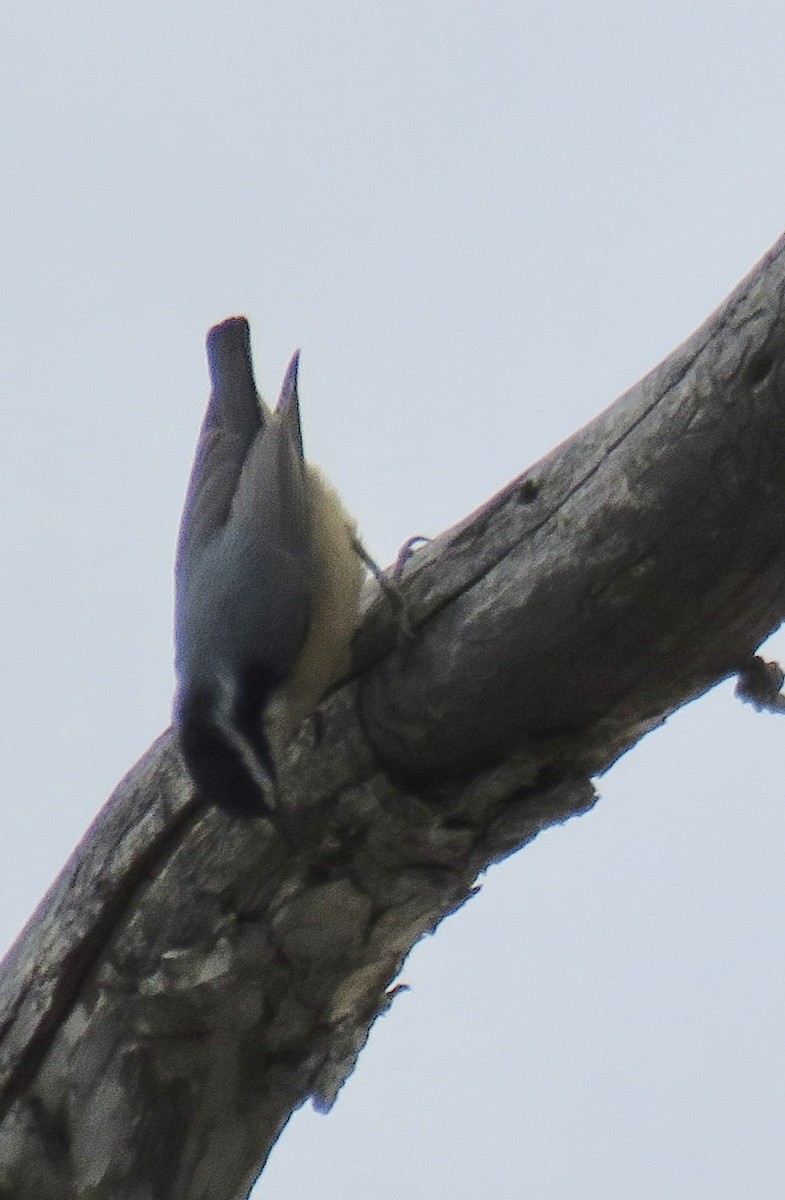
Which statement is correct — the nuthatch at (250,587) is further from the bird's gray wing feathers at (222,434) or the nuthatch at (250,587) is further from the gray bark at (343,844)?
the gray bark at (343,844)

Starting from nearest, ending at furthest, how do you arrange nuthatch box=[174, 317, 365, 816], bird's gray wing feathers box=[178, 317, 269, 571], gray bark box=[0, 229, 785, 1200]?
1. gray bark box=[0, 229, 785, 1200]
2. nuthatch box=[174, 317, 365, 816]
3. bird's gray wing feathers box=[178, 317, 269, 571]

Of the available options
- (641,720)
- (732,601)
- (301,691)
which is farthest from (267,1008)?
(732,601)

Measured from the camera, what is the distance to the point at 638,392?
279 cm

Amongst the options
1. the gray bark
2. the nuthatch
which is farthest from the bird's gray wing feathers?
the gray bark

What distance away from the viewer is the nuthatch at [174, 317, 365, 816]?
10.2ft

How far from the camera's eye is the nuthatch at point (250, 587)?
3.12 metres

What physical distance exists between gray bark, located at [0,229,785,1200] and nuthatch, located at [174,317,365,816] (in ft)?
0.43

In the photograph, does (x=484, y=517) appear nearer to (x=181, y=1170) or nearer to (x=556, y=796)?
(x=556, y=796)

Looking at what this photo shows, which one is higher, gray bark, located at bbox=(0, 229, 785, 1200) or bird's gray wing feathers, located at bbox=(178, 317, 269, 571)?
bird's gray wing feathers, located at bbox=(178, 317, 269, 571)

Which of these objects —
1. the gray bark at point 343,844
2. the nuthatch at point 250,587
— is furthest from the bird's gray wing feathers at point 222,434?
the gray bark at point 343,844

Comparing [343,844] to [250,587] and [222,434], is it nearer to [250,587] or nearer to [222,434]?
[250,587]

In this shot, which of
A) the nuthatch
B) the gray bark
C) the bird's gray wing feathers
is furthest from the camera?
the bird's gray wing feathers

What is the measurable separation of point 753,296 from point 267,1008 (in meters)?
1.77

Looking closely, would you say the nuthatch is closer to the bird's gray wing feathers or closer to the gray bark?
the bird's gray wing feathers
